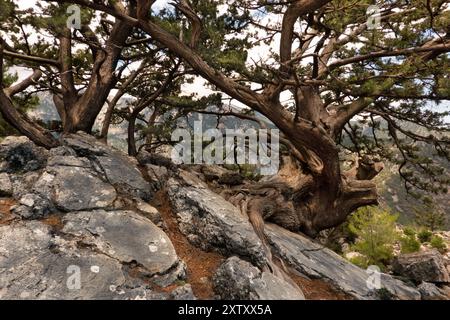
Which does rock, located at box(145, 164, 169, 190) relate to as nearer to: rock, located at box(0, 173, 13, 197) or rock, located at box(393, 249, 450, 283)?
rock, located at box(0, 173, 13, 197)

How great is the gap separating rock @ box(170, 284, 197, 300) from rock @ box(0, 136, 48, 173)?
4670mm

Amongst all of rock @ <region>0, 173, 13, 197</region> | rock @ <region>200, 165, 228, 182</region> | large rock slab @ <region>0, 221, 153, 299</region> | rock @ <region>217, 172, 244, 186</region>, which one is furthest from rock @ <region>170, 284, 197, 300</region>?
rock @ <region>200, 165, 228, 182</region>

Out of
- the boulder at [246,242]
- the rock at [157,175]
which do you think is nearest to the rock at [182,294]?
the boulder at [246,242]

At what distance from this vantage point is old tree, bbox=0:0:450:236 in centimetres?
682

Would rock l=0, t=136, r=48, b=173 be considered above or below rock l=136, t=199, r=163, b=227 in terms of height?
above

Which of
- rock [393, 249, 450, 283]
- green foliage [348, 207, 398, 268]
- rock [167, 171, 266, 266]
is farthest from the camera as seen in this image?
green foliage [348, 207, 398, 268]

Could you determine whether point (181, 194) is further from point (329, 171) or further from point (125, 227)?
point (329, 171)

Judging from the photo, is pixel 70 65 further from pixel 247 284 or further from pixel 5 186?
pixel 247 284

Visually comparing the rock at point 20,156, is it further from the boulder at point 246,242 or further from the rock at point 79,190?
the boulder at point 246,242

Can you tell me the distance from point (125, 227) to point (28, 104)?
29.8 ft

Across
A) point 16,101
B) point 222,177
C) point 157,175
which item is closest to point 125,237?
point 157,175

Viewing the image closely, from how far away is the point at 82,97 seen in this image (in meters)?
10.0

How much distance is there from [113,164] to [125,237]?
2.72 meters

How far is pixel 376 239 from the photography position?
13.6m
